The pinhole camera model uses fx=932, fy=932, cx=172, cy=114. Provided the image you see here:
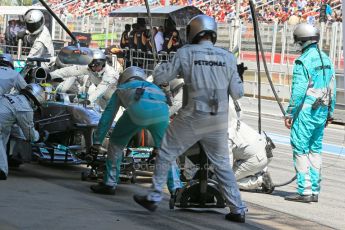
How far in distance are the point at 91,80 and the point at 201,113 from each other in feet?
20.8

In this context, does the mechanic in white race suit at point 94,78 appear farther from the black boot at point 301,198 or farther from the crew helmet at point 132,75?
the black boot at point 301,198

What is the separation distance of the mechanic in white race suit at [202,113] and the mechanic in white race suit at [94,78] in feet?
17.9

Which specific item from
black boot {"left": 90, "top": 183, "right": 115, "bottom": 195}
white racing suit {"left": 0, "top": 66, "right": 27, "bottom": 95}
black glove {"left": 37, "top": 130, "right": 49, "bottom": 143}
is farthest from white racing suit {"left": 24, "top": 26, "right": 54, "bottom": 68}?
black boot {"left": 90, "top": 183, "right": 115, "bottom": 195}

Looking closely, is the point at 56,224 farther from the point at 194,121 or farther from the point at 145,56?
the point at 145,56

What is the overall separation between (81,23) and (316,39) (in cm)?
2580

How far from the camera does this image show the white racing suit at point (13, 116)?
36.0 feet

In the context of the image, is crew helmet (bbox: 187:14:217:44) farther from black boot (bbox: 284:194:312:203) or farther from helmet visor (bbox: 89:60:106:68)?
helmet visor (bbox: 89:60:106:68)

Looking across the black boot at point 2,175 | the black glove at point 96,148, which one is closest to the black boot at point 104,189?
the black glove at point 96,148

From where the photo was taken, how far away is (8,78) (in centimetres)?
1117

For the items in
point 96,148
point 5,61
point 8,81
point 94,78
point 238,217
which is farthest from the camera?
point 94,78

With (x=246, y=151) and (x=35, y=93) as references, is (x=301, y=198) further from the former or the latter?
(x=35, y=93)

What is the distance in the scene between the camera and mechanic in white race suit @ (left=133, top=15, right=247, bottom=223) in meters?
8.95

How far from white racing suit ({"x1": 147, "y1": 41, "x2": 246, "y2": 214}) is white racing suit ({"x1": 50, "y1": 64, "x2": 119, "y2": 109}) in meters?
5.48

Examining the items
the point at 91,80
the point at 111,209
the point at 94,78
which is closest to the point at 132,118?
the point at 111,209
